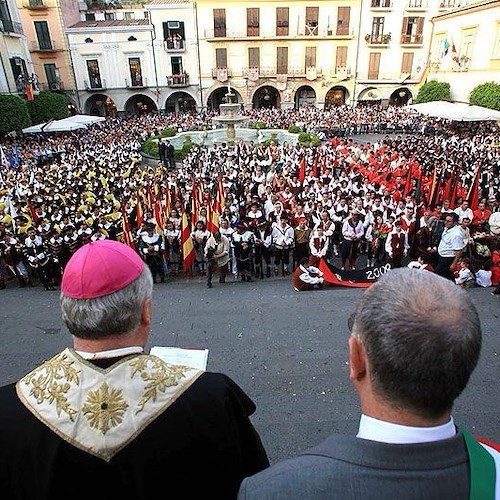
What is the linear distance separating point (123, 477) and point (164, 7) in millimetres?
39020

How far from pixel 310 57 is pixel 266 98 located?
18.2 ft

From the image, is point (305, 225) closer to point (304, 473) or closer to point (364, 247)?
point (364, 247)

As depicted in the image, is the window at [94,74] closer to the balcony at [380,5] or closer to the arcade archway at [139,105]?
the arcade archway at [139,105]

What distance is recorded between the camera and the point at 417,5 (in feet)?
111

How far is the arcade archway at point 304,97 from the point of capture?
39031 millimetres

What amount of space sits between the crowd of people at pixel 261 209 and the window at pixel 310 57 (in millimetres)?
20629

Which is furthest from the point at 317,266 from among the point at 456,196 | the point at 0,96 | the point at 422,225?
the point at 0,96

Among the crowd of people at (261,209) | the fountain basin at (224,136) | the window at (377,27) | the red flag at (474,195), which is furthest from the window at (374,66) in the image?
the red flag at (474,195)

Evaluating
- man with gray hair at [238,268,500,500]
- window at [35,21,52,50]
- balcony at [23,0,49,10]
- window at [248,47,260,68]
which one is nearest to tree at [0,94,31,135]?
window at [35,21,52,50]

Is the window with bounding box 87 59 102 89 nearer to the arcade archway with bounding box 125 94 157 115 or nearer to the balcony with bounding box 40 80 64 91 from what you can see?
the balcony with bounding box 40 80 64 91

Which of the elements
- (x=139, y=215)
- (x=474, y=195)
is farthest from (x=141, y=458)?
(x=474, y=195)

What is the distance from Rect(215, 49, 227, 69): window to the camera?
36156mm

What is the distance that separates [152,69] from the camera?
35.9m

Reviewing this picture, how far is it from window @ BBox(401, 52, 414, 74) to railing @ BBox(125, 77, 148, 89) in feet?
74.4
